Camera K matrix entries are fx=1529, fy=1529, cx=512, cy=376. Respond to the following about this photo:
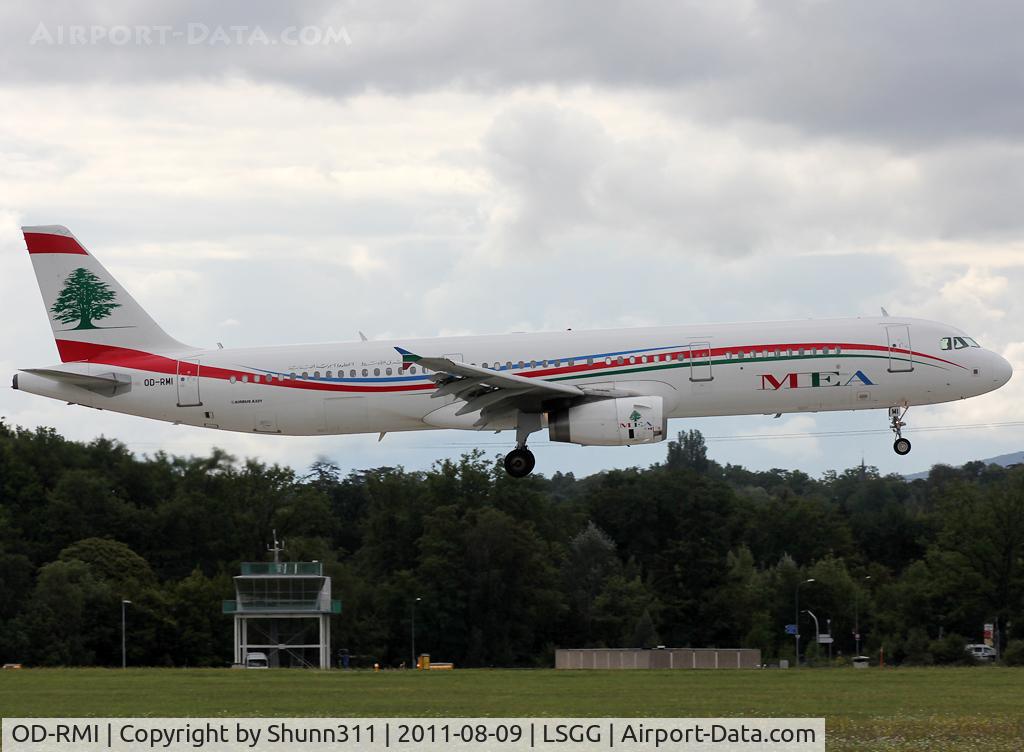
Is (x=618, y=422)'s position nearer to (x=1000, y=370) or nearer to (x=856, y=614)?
(x=1000, y=370)

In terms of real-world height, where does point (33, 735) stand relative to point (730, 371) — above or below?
below

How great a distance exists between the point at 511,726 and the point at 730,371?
20.0 metres

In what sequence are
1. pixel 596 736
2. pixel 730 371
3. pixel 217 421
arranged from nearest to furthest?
pixel 596 736 < pixel 730 371 < pixel 217 421

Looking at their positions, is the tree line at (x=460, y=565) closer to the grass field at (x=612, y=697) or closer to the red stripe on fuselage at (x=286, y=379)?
the red stripe on fuselage at (x=286, y=379)

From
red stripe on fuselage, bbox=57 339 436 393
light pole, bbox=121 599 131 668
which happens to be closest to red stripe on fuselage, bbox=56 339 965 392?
red stripe on fuselage, bbox=57 339 436 393

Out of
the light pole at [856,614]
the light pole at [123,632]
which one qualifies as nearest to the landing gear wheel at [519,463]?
the light pole at [123,632]

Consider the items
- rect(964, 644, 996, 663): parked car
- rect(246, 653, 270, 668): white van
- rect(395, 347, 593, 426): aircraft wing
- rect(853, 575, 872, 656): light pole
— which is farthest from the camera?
rect(853, 575, 872, 656): light pole

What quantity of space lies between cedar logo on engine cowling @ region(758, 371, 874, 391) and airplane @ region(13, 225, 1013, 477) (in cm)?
4

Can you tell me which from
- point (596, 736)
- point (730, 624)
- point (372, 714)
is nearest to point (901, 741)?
point (596, 736)

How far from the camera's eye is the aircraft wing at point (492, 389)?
44.6 m

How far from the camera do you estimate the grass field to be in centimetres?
2938

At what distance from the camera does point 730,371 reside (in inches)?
1809

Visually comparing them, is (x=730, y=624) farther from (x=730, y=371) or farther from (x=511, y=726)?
(x=511, y=726)

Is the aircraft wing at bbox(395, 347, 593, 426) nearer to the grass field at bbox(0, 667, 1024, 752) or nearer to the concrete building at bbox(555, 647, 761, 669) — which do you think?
the grass field at bbox(0, 667, 1024, 752)
